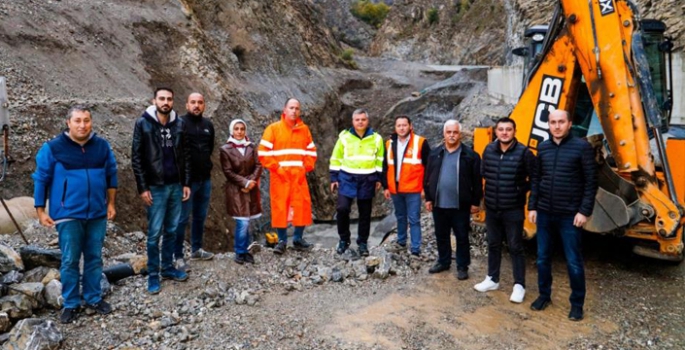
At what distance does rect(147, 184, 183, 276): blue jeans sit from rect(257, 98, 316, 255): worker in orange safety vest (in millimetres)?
1540

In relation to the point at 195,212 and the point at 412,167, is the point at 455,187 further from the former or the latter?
the point at 195,212

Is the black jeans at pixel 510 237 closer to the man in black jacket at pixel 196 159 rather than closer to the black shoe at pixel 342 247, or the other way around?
the black shoe at pixel 342 247

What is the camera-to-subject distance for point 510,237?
5629 mm

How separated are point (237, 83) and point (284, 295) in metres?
15.6

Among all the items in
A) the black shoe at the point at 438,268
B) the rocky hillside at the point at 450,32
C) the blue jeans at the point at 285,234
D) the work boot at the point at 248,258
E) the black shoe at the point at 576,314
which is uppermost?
the rocky hillside at the point at 450,32

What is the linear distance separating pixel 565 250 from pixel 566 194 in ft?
1.96

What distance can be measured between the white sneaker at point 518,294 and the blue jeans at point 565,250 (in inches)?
9.0

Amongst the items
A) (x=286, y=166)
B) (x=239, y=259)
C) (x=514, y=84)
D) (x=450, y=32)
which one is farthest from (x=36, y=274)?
(x=450, y=32)

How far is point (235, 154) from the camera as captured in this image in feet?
22.2

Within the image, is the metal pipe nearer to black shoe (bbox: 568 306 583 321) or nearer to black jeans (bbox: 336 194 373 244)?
black shoe (bbox: 568 306 583 321)

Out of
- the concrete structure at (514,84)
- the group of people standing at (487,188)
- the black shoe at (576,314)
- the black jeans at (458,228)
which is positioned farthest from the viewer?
the concrete structure at (514,84)

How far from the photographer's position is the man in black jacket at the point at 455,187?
614 cm

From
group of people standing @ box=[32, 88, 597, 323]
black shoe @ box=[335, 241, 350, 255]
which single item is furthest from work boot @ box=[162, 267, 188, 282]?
black shoe @ box=[335, 241, 350, 255]

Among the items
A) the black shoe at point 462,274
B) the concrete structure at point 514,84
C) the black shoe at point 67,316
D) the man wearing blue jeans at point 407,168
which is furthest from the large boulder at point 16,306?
the concrete structure at point 514,84
